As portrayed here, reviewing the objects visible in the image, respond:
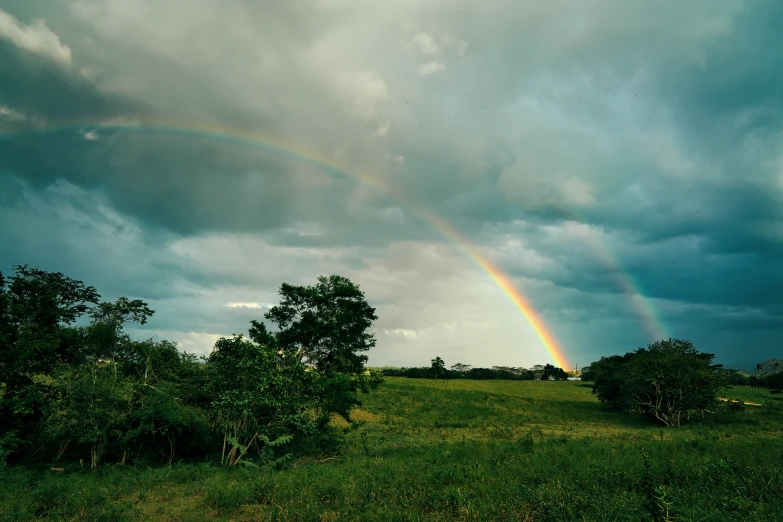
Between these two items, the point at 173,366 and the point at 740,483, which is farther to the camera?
the point at 173,366

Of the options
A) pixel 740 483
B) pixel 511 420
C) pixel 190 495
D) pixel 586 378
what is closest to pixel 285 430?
pixel 190 495

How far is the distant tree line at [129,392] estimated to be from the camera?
70.7 feet

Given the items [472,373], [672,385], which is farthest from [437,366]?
[672,385]

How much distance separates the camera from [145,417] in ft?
70.7

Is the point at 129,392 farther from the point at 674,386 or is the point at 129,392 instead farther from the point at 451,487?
the point at 674,386

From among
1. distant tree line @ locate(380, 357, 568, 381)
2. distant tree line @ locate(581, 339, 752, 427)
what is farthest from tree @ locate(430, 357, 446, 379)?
distant tree line @ locate(581, 339, 752, 427)

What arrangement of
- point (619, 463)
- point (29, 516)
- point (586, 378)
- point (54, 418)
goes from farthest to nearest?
point (586, 378), point (54, 418), point (619, 463), point (29, 516)

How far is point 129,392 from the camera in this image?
22.1 meters

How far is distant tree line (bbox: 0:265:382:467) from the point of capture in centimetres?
2156

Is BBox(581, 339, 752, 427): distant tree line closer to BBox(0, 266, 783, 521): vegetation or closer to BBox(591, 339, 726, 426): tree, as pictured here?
BBox(591, 339, 726, 426): tree

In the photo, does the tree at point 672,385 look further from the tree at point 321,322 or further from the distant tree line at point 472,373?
the distant tree line at point 472,373

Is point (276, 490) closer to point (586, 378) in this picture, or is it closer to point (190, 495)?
point (190, 495)

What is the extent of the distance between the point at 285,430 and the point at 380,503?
11.9 metres

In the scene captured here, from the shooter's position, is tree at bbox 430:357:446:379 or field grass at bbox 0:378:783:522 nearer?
field grass at bbox 0:378:783:522
